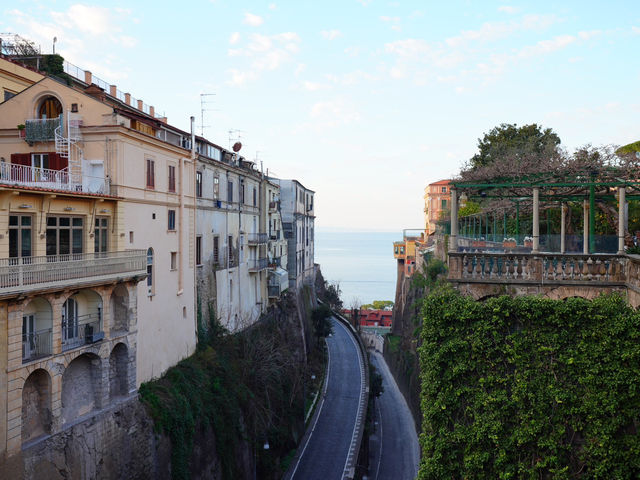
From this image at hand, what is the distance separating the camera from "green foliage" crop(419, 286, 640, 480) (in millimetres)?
12062

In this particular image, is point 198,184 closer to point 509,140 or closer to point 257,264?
point 257,264

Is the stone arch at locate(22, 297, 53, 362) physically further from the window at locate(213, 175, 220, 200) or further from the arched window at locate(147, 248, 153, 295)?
the window at locate(213, 175, 220, 200)

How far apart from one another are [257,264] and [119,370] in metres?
19.3

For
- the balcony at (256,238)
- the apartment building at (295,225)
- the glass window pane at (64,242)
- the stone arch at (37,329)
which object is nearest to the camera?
the stone arch at (37,329)

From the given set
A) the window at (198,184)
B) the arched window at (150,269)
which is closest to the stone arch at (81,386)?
the arched window at (150,269)

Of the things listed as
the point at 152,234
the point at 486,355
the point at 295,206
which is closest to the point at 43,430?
the point at 152,234

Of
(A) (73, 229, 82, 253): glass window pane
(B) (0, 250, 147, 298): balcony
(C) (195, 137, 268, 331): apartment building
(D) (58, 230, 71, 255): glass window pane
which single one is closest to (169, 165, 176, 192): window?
(C) (195, 137, 268, 331): apartment building

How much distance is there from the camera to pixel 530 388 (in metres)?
12.7

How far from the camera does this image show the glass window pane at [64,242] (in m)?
20.5

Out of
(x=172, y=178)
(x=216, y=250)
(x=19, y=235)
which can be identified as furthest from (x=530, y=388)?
(x=216, y=250)

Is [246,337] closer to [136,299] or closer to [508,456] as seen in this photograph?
[136,299]

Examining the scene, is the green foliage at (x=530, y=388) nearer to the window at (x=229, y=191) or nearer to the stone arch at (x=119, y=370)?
the stone arch at (x=119, y=370)

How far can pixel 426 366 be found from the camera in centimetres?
A: 1340

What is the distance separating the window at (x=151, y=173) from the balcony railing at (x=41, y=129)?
4.18 metres
